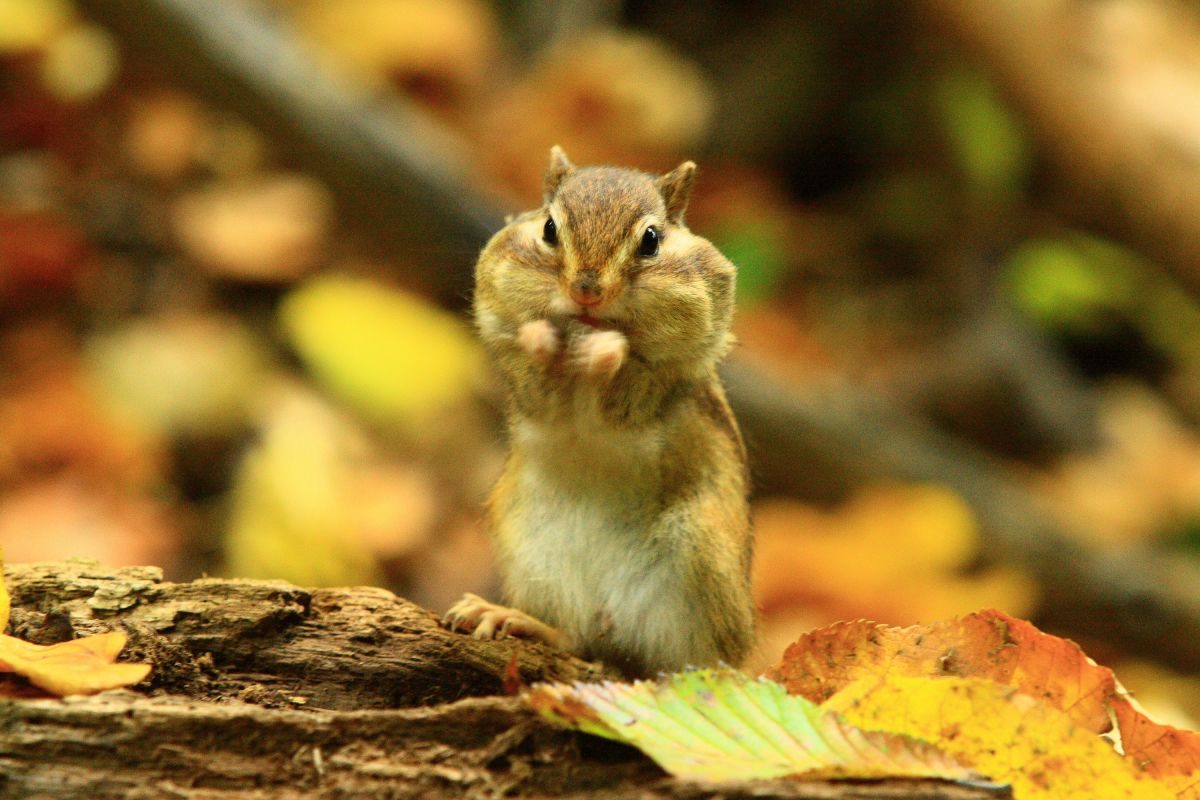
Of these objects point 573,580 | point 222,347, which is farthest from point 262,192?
point 573,580

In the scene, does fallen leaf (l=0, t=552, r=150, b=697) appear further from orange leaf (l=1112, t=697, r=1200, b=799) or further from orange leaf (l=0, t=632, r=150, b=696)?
orange leaf (l=1112, t=697, r=1200, b=799)

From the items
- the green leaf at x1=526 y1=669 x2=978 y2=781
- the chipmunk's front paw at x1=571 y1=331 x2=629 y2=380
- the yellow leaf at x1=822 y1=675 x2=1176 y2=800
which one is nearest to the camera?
the green leaf at x1=526 y1=669 x2=978 y2=781

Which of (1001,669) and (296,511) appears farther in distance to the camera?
(296,511)

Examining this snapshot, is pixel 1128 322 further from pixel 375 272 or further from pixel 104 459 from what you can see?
pixel 104 459

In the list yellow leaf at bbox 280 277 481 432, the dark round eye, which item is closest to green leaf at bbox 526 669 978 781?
the dark round eye

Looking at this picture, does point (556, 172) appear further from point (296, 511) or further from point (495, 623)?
point (296, 511)

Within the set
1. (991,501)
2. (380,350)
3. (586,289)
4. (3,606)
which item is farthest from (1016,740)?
(991,501)
